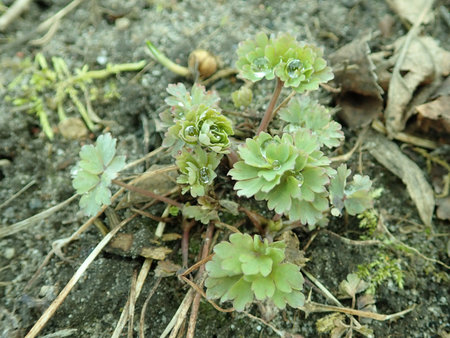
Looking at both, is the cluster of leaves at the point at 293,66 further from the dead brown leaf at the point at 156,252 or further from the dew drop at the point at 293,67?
the dead brown leaf at the point at 156,252

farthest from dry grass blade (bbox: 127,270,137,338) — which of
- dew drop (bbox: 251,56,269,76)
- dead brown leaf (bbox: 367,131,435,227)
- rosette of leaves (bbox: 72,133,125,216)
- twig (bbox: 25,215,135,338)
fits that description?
dead brown leaf (bbox: 367,131,435,227)

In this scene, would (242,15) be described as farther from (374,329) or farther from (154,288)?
(374,329)

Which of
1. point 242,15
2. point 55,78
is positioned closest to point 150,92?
point 55,78

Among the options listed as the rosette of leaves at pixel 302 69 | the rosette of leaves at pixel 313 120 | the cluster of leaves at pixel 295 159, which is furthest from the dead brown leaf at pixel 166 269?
the rosette of leaves at pixel 302 69

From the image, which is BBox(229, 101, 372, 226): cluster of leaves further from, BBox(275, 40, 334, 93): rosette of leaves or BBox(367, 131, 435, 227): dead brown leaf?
BBox(367, 131, 435, 227): dead brown leaf

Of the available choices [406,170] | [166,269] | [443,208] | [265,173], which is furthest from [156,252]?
[443,208]

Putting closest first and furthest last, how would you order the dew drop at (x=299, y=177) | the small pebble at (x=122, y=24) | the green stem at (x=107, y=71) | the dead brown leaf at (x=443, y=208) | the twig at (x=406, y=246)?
the dew drop at (x=299, y=177) → the twig at (x=406, y=246) → the dead brown leaf at (x=443, y=208) → the green stem at (x=107, y=71) → the small pebble at (x=122, y=24)
